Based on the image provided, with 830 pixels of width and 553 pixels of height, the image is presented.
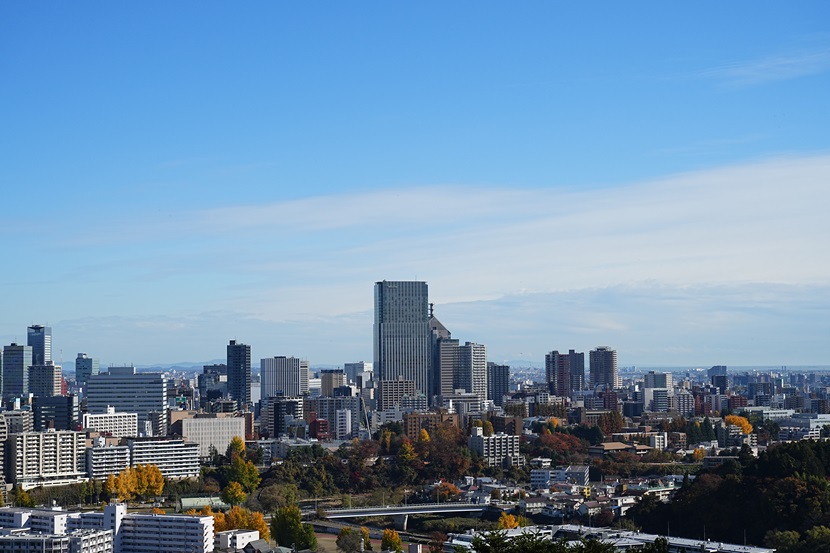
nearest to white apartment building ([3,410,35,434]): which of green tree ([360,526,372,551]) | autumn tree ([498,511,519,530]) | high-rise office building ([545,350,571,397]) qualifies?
green tree ([360,526,372,551])

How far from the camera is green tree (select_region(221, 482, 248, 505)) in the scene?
30.4 meters

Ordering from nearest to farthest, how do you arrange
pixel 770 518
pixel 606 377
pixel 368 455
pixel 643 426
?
pixel 770 518 < pixel 368 455 < pixel 643 426 < pixel 606 377

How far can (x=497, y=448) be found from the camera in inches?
1592

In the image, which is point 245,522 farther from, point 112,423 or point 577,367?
point 577,367

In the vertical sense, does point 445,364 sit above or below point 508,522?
above

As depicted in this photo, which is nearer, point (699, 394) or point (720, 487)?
point (720, 487)

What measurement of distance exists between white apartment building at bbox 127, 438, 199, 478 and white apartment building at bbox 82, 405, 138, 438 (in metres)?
6.88

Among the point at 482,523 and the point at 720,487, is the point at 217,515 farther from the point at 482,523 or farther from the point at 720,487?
the point at 720,487

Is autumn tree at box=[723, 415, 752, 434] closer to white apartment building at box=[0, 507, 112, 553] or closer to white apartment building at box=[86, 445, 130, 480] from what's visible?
white apartment building at box=[86, 445, 130, 480]

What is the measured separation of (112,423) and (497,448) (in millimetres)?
12607

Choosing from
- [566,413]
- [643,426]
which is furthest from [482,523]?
[566,413]

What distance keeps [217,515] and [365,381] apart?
4865 cm

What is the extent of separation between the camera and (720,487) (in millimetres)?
26688

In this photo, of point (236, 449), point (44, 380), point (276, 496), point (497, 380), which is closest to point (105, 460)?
point (236, 449)
